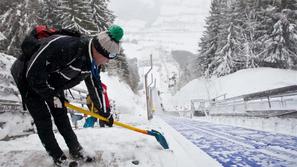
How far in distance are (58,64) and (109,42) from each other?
0.58 m

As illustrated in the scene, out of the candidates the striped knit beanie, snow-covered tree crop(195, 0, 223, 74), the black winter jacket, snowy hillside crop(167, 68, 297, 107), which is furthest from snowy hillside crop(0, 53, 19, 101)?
snow-covered tree crop(195, 0, 223, 74)

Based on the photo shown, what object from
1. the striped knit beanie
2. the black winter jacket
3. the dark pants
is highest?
the striped knit beanie

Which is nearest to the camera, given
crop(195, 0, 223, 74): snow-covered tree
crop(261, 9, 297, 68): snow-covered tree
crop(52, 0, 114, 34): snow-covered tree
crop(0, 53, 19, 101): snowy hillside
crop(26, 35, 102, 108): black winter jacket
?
crop(26, 35, 102, 108): black winter jacket

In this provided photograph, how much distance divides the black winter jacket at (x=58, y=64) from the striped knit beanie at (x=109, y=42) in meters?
0.10

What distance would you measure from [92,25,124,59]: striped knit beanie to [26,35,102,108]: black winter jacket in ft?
0.33

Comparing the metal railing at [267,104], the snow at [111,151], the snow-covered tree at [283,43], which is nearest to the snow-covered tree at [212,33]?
the snow-covered tree at [283,43]

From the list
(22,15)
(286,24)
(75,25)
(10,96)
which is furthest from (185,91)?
(10,96)

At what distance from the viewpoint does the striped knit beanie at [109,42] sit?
2.66 metres

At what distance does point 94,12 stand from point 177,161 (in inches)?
1175

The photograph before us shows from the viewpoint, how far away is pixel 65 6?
2634 cm

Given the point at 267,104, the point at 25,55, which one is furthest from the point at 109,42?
the point at 267,104

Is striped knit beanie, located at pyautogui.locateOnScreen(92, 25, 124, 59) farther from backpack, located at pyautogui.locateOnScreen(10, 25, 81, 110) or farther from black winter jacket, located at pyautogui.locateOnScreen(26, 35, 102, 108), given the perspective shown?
backpack, located at pyautogui.locateOnScreen(10, 25, 81, 110)

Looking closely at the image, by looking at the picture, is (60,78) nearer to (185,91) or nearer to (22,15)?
(22,15)

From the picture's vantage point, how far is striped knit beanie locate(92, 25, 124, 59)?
105 inches
